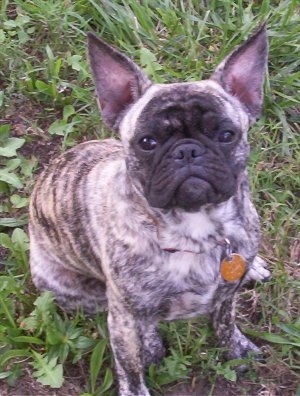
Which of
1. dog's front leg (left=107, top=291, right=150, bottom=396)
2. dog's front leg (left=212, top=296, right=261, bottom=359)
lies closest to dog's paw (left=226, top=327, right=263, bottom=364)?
dog's front leg (left=212, top=296, right=261, bottom=359)

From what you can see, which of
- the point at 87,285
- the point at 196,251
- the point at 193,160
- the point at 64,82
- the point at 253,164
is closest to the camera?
the point at 193,160

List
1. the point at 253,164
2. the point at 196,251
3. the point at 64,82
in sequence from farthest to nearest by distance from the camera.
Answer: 1. the point at 64,82
2. the point at 253,164
3. the point at 196,251

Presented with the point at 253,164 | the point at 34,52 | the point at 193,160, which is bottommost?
the point at 253,164

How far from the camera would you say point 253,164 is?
12.8 ft

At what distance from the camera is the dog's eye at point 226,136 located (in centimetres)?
265

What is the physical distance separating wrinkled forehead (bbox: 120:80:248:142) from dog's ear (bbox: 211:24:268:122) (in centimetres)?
5

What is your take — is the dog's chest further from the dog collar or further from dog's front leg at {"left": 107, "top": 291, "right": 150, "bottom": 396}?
dog's front leg at {"left": 107, "top": 291, "right": 150, "bottom": 396}

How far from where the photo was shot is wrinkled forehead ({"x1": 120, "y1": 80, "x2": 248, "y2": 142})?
2.65 m

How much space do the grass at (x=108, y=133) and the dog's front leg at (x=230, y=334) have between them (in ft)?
0.17

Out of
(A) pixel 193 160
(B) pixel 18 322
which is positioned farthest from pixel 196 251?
(B) pixel 18 322

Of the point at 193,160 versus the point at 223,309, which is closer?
the point at 193,160

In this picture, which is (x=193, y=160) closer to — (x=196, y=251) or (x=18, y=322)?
(x=196, y=251)

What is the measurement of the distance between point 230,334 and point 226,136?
3.33 feet

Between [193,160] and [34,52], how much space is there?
2.08 metres
